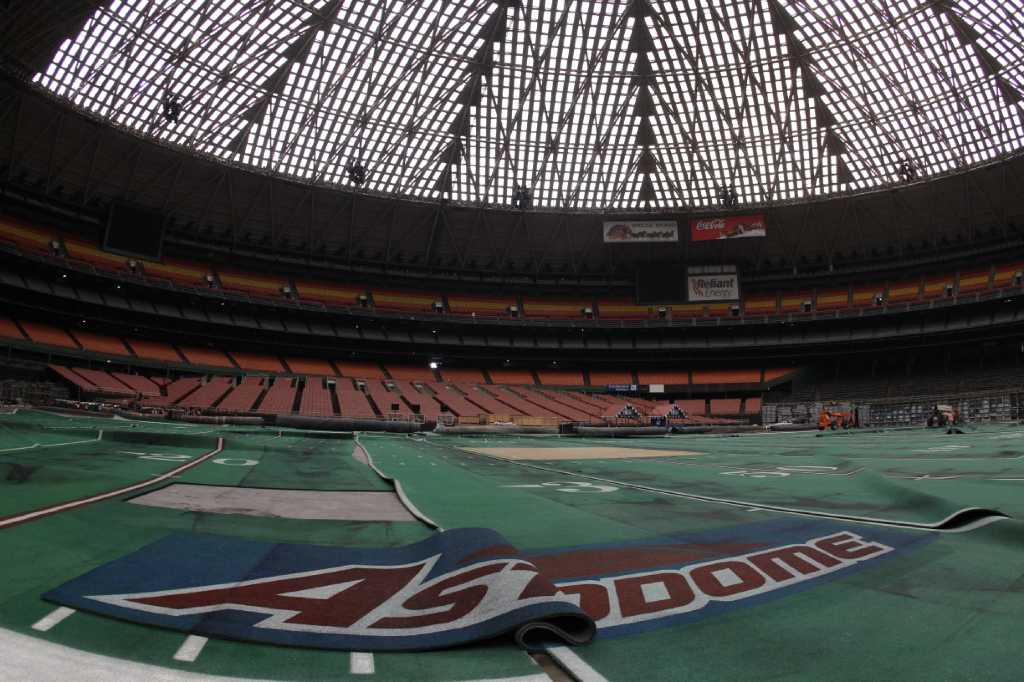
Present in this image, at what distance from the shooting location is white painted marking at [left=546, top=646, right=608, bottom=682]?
6.00ft

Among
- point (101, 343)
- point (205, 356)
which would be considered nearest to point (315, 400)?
point (205, 356)

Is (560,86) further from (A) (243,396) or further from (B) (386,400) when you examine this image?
Result: (A) (243,396)

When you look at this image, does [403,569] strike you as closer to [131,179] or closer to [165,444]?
[165,444]

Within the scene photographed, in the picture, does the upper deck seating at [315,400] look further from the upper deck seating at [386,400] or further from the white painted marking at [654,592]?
the white painted marking at [654,592]

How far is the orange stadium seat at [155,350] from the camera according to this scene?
44.3m

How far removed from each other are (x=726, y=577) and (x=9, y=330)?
50.2 meters

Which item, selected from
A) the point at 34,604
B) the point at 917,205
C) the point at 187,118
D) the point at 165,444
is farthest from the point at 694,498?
the point at 917,205

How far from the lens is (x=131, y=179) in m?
42.9

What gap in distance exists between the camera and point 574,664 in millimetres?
1934

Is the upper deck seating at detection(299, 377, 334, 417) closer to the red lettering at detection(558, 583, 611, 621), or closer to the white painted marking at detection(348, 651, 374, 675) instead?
→ the red lettering at detection(558, 583, 611, 621)

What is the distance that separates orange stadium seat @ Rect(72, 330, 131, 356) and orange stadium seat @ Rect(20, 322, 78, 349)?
75cm

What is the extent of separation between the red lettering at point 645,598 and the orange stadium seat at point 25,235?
50069 mm

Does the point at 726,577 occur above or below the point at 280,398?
above

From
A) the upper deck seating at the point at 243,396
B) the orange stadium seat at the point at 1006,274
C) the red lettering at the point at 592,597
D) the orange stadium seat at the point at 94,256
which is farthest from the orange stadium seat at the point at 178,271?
the orange stadium seat at the point at 1006,274
